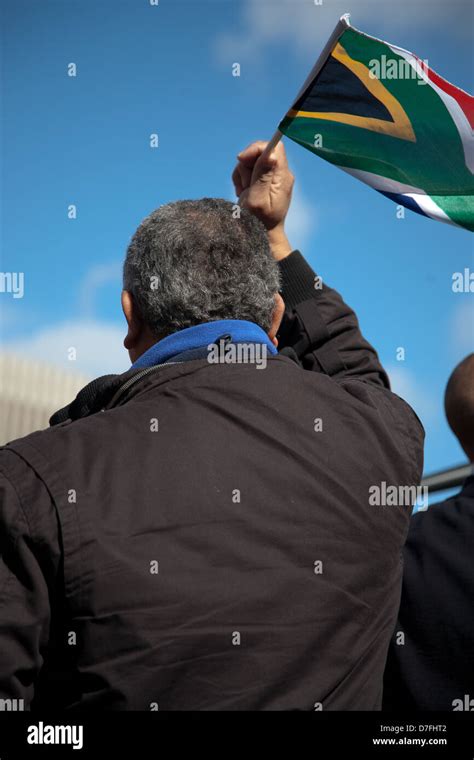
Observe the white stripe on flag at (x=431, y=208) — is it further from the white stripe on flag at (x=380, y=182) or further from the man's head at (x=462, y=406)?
the man's head at (x=462, y=406)

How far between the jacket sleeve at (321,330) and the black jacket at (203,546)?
58 centimetres

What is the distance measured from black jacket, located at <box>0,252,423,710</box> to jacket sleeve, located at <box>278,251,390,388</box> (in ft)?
1.91

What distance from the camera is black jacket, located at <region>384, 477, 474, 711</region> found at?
8.59 ft

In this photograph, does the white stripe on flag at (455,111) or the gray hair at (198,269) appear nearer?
the gray hair at (198,269)

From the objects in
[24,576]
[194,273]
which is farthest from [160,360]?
[24,576]

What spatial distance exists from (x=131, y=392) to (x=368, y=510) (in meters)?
0.56

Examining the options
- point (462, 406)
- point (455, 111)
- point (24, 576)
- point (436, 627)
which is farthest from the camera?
point (455, 111)

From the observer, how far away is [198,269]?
2.27 m

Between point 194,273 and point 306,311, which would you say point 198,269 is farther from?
point 306,311

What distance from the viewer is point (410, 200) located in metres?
3.64

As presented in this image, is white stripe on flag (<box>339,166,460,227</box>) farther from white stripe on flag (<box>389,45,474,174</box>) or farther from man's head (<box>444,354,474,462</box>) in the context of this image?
man's head (<box>444,354,474,462</box>)

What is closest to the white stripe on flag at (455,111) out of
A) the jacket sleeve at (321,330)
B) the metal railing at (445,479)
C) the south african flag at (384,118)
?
the south african flag at (384,118)

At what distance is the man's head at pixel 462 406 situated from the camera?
3178mm

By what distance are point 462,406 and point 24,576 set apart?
6.08 feet
